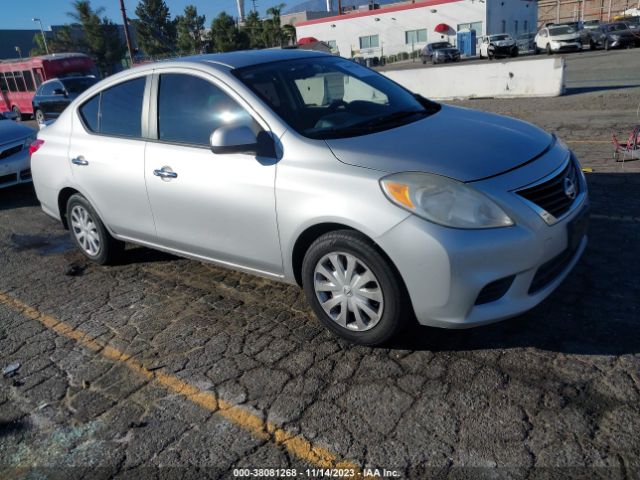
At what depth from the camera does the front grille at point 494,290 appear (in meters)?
2.80

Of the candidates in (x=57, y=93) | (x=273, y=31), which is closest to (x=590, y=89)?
(x=57, y=93)

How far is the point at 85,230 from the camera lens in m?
4.96

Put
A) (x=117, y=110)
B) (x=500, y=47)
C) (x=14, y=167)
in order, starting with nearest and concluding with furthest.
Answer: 1. (x=117, y=110)
2. (x=14, y=167)
3. (x=500, y=47)

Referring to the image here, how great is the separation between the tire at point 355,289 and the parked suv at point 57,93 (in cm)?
1852

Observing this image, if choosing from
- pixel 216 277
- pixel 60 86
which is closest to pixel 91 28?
pixel 60 86

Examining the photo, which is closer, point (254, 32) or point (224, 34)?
point (224, 34)

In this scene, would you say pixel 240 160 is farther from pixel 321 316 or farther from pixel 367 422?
pixel 367 422

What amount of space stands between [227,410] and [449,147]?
6.24ft

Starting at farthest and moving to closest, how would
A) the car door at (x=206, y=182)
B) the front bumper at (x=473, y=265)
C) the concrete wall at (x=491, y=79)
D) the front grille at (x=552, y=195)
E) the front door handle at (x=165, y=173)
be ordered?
the concrete wall at (x=491, y=79) < the front door handle at (x=165, y=173) < the car door at (x=206, y=182) < the front grille at (x=552, y=195) < the front bumper at (x=473, y=265)

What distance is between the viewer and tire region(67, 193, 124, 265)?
477cm

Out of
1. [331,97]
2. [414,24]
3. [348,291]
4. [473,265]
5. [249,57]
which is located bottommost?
[348,291]

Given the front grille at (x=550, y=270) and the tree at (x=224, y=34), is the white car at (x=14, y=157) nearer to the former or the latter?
the front grille at (x=550, y=270)

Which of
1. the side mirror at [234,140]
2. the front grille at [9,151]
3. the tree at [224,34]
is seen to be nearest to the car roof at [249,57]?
the side mirror at [234,140]

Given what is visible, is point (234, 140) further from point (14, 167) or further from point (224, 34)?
point (224, 34)
